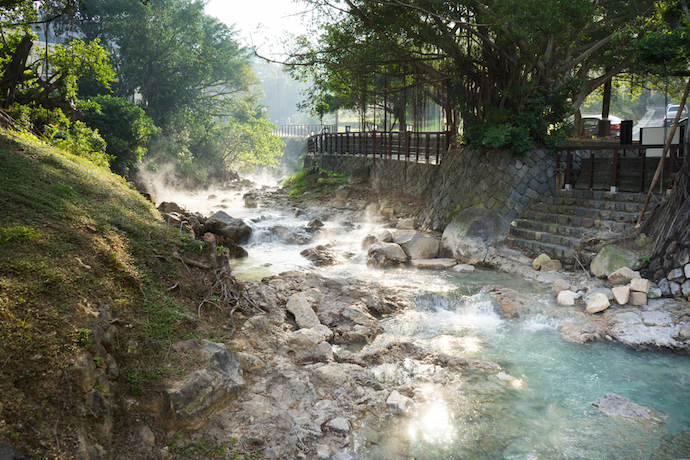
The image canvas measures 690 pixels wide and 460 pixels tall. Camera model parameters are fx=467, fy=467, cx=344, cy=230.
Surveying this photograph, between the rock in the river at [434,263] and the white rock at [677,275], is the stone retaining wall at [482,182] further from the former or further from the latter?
the white rock at [677,275]

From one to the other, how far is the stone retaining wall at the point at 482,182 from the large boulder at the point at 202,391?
9.63m

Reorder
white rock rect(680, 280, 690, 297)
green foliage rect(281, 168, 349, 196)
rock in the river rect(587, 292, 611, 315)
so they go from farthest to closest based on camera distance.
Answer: green foliage rect(281, 168, 349, 196) < rock in the river rect(587, 292, 611, 315) < white rock rect(680, 280, 690, 297)

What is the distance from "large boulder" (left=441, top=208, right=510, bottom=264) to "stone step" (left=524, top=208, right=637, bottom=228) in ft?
3.18

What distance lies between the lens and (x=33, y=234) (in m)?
4.35

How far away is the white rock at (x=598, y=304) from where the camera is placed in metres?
7.85

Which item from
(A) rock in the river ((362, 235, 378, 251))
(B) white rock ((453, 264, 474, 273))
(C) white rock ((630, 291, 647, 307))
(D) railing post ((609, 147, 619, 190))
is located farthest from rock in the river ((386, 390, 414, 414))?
(D) railing post ((609, 147, 619, 190))

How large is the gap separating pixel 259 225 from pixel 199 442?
1254cm

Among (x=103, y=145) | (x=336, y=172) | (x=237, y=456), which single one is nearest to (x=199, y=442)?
(x=237, y=456)

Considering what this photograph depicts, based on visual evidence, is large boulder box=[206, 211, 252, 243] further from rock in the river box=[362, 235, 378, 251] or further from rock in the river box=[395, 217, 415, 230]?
rock in the river box=[395, 217, 415, 230]

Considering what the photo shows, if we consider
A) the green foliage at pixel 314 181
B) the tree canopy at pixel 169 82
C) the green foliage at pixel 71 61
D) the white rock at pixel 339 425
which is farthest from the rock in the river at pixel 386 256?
the tree canopy at pixel 169 82

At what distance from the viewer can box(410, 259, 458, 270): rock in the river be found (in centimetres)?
1125

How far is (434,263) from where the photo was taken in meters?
11.4

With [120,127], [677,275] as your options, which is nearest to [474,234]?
[677,275]

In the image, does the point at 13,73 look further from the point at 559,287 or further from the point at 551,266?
the point at 551,266
